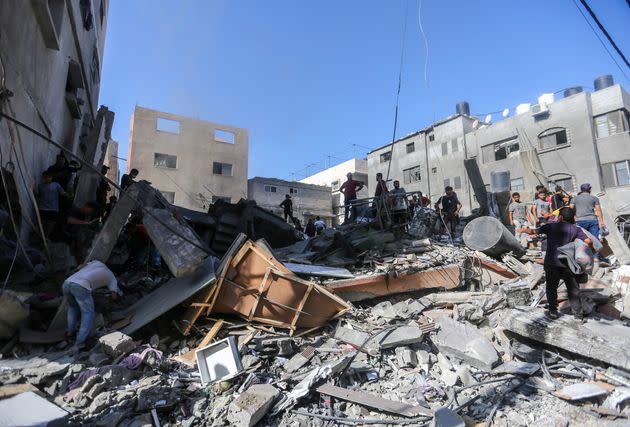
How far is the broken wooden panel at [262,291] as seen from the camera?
524 cm

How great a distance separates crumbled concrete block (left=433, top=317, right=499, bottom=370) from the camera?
446 cm

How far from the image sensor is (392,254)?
7.68 meters

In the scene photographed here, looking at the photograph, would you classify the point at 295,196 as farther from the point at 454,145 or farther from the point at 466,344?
the point at 466,344

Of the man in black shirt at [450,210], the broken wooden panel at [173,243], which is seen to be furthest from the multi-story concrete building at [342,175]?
the broken wooden panel at [173,243]

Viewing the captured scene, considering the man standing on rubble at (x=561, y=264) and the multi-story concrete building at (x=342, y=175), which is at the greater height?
the multi-story concrete building at (x=342, y=175)

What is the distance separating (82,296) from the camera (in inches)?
176

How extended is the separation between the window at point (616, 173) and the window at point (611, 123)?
1843mm

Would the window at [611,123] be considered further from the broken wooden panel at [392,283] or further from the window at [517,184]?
the broken wooden panel at [392,283]

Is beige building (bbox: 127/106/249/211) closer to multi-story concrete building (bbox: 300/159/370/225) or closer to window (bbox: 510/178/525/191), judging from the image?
multi-story concrete building (bbox: 300/159/370/225)

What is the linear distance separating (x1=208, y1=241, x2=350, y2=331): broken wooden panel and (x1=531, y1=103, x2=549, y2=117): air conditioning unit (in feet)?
78.8

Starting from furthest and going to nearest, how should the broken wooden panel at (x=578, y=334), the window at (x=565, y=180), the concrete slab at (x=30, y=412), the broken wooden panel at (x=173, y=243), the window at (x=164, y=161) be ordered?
the window at (x=164, y=161)
the window at (x=565, y=180)
the broken wooden panel at (x=173, y=243)
the broken wooden panel at (x=578, y=334)
the concrete slab at (x=30, y=412)

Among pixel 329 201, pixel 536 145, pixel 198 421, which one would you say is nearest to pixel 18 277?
pixel 198 421

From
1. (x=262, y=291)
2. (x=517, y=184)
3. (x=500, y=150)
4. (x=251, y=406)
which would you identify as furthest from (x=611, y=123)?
(x=251, y=406)

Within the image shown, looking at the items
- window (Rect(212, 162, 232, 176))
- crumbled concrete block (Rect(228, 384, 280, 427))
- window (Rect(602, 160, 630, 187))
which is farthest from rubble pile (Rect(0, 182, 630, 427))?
window (Rect(212, 162, 232, 176))
